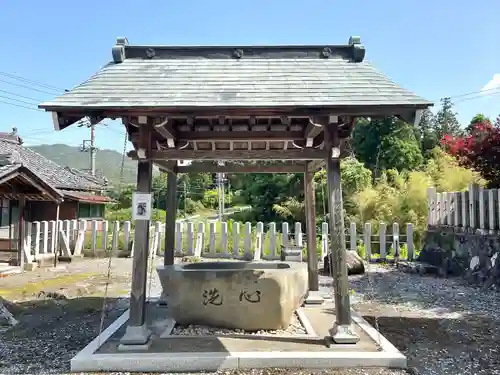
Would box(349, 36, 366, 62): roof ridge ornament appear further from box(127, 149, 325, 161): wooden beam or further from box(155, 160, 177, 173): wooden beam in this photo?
box(155, 160, 177, 173): wooden beam

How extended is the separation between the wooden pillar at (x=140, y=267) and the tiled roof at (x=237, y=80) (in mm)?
589

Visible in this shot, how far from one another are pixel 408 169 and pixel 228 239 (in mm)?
12369

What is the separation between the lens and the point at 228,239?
1386 centimetres

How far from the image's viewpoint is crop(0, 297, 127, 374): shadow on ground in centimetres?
458

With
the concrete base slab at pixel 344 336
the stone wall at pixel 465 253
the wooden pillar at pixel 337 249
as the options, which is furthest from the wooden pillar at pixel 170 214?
the stone wall at pixel 465 253

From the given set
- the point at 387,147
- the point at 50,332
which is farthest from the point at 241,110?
the point at 387,147

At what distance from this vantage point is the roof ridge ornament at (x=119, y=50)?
Answer: 227 inches

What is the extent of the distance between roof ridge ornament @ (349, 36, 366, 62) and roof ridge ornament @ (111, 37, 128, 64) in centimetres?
334

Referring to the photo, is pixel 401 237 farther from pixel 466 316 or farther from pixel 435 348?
pixel 435 348

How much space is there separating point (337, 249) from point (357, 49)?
2948 millimetres

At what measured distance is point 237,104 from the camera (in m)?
4.39

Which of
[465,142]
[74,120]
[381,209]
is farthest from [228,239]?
[74,120]

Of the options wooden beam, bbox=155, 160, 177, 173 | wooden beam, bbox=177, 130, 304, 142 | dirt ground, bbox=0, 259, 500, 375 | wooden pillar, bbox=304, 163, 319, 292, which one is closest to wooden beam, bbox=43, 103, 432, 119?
wooden beam, bbox=177, 130, 304, 142

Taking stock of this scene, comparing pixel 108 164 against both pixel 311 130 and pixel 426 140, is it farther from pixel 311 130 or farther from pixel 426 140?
pixel 311 130
